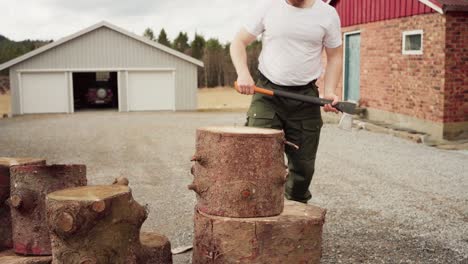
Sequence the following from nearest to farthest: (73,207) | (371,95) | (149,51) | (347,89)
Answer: (73,207) < (371,95) < (347,89) < (149,51)

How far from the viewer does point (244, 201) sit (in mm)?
3799

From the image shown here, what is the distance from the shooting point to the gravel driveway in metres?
5.32

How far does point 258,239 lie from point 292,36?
5.07ft

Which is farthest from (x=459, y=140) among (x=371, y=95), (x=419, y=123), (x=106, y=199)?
(x=106, y=199)

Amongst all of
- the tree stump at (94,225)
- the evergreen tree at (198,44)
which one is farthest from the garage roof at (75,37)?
the evergreen tree at (198,44)

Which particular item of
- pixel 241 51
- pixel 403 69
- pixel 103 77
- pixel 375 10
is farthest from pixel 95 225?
pixel 103 77

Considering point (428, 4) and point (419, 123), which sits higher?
point (428, 4)

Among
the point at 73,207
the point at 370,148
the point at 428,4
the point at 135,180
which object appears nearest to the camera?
the point at 73,207

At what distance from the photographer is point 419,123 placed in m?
14.2

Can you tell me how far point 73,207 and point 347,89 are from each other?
1650 cm

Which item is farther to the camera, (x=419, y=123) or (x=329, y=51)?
(x=419, y=123)

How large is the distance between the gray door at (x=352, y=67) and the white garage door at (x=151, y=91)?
1157 cm

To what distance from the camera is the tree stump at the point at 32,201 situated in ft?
13.0

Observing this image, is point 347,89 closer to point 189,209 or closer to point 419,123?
point 419,123
